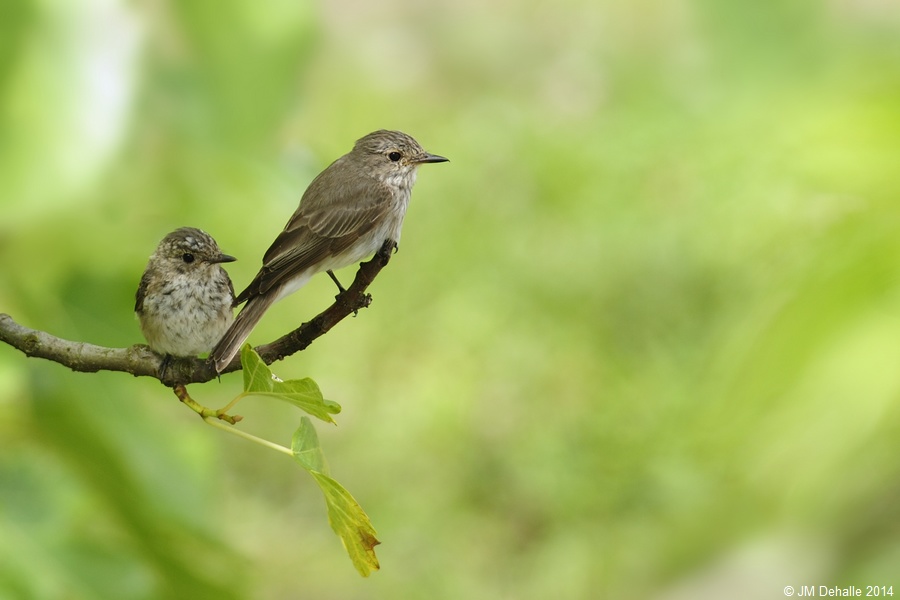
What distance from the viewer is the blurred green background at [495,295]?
1.42 meters

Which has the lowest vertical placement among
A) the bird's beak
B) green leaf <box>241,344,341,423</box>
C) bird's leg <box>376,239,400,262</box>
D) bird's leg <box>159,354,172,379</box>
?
green leaf <box>241,344,341,423</box>

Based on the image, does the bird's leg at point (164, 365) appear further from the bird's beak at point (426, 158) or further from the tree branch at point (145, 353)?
the bird's beak at point (426, 158)

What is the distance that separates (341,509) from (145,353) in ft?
1.16

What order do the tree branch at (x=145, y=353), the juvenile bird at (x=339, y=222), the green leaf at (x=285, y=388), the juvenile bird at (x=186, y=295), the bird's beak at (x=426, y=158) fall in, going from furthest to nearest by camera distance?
the bird's beak at (x=426, y=158)
the juvenile bird at (x=186, y=295)
the juvenile bird at (x=339, y=222)
the tree branch at (x=145, y=353)
the green leaf at (x=285, y=388)

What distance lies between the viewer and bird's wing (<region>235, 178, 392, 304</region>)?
4.50ft

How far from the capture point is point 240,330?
1339 mm

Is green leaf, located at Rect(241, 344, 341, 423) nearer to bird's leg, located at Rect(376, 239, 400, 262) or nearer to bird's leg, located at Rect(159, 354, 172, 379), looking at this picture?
bird's leg, located at Rect(159, 354, 172, 379)

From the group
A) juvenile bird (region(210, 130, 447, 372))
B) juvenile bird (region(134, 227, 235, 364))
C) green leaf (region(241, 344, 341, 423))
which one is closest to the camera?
green leaf (region(241, 344, 341, 423))

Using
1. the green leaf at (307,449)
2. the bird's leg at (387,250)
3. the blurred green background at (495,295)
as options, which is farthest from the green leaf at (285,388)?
the blurred green background at (495,295)

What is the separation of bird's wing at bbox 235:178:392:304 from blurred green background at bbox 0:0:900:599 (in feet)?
0.96

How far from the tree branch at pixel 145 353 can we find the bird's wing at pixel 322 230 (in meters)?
0.10

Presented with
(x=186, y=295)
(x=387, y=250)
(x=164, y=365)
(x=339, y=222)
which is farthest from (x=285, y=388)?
(x=186, y=295)

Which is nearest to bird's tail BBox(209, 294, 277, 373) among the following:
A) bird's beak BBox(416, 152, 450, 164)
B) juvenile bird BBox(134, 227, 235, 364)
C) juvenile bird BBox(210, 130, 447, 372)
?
juvenile bird BBox(210, 130, 447, 372)

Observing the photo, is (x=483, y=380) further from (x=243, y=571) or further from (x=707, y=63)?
(x=707, y=63)
